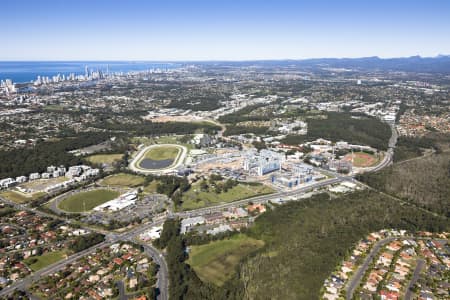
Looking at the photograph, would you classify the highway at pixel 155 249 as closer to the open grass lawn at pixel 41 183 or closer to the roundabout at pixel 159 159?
the open grass lawn at pixel 41 183

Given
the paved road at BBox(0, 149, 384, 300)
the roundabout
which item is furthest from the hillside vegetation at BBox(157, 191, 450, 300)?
the roundabout

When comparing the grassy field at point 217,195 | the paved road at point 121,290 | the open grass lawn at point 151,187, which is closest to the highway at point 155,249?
the grassy field at point 217,195

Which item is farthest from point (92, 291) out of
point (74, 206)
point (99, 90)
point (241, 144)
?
point (99, 90)

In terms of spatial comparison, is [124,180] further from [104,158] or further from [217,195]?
[217,195]

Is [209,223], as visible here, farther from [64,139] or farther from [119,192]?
[64,139]

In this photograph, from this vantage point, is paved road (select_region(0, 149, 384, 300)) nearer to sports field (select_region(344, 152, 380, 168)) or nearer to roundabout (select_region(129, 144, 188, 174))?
sports field (select_region(344, 152, 380, 168))

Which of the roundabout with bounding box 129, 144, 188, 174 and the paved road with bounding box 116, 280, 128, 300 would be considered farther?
the roundabout with bounding box 129, 144, 188, 174

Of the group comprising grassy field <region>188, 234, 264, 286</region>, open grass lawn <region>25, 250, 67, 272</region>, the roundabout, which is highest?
→ the roundabout
